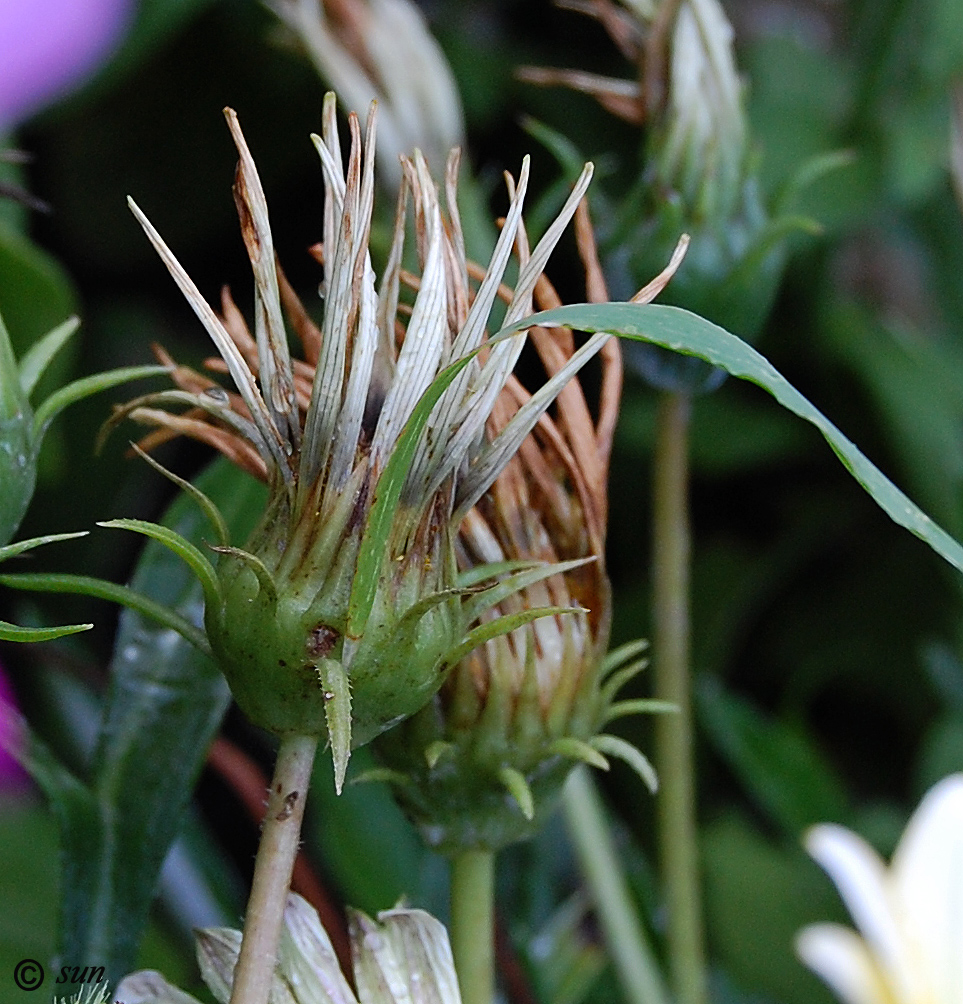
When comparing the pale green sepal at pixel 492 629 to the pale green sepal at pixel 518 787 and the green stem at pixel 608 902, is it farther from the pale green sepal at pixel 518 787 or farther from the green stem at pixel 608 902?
the green stem at pixel 608 902

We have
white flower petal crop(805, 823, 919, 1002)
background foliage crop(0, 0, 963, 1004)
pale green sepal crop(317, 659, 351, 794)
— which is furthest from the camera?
background foliage crop(0, 0, 963, 1004)

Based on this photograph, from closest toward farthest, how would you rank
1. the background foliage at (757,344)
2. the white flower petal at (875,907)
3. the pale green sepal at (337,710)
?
the pale green sepal at (337,710)
the white flower petal at (875,907)
the background foliage at (757,344)

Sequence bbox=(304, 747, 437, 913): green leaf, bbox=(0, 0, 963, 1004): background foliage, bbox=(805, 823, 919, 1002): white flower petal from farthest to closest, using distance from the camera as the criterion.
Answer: bbox=(0, 0, 963, 1004): background foliage < bbox=(304, 747, 437, 913): green leaf < bbox=(805, 823, 919, 1002): white flower petal

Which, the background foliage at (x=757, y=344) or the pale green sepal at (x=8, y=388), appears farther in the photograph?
the background foliage at (x=757, y=344)

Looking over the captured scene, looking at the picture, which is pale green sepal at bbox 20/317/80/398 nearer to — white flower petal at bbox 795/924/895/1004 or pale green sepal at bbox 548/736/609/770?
pale green sepal at bbox 548/736/609/770

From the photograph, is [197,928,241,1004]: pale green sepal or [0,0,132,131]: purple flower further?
[0,0,132,131]: purple flower

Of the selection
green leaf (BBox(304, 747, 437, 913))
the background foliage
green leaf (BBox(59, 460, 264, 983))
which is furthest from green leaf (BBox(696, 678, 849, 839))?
green leaf (BBox(59, 460, 264, 983))

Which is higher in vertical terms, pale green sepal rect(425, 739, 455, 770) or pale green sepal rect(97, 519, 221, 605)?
pale green sepal rect(97, 519, 221, 605)

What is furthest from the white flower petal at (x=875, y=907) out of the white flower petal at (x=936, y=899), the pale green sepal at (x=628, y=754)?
the pale green sepal at (x=628, y=754)
